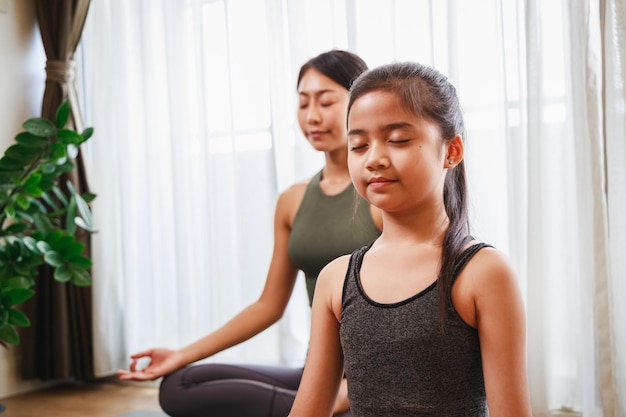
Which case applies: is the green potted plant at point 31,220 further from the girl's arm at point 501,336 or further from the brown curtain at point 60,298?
the girl's arm at point 501,336

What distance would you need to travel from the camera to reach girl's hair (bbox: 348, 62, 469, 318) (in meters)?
0.92

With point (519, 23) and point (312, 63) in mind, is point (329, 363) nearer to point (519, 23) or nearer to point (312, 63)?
point (312, 63)

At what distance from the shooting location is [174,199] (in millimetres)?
3150

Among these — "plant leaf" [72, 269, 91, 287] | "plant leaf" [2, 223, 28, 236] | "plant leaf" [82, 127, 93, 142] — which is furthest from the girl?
"plant leaf" [2, 223, 28, 236]

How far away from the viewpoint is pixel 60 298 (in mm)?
3242

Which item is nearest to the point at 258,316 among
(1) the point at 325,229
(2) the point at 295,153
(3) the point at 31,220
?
(1) the point at 325,229

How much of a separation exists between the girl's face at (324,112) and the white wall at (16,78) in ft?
6.38

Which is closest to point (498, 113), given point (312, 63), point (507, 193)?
point (507, 193)

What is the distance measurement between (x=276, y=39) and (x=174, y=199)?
0.81 m

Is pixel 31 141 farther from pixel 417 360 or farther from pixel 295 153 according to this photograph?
pixel 417 360

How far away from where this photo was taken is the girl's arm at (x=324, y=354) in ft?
3.25

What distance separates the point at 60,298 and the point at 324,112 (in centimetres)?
192

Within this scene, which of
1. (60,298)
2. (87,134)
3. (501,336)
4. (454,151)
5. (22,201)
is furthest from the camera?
(60,298)

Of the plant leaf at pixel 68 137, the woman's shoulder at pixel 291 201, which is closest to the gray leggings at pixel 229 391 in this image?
the woman's shoulder at pixel 291 201
